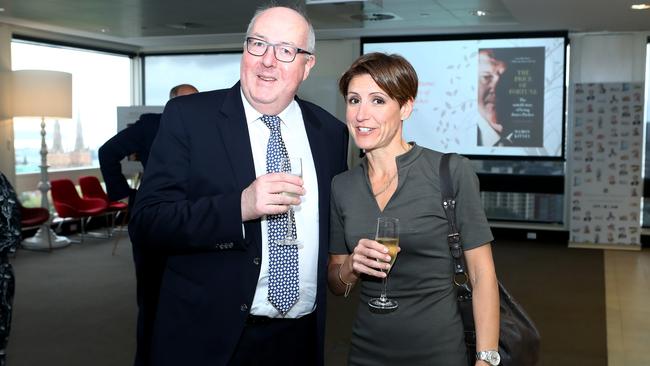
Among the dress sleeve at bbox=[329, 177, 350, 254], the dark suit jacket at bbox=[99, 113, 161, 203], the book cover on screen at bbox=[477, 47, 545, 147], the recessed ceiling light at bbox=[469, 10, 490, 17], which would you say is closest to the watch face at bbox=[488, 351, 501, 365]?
the dress sleeve at bbox=[329, 177, 350, 254]

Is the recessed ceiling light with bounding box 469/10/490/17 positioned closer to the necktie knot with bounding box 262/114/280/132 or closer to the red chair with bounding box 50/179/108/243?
the red chair with bounding box 50/179/108/243

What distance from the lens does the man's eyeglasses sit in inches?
74.5

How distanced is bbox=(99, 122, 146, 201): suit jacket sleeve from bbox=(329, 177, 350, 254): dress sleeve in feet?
9.00

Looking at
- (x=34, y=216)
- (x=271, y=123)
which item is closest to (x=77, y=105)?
(x=34, y=216)

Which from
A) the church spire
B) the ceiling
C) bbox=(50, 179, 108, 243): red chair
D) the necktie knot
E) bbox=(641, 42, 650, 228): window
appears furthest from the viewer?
the church spire

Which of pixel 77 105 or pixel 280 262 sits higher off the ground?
pixel 77 105

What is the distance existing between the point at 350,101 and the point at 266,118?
10.5 inches

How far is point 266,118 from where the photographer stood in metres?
2.02

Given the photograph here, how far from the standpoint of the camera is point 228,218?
1.74 m

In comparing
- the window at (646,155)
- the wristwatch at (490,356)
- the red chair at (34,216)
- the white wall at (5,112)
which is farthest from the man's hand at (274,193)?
the window at (646,155)

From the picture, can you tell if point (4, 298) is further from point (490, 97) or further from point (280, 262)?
point (490, 97)

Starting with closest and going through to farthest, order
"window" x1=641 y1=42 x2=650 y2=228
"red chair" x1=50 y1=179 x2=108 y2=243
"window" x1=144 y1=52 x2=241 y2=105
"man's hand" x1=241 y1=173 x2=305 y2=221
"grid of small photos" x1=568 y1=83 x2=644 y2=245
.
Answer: "man's hand" x1=241 y1=173 x2=305 y2=221 → "red chair" x1=50 y1=179 x2=108 y2=243 → "grid of small photos" x1=568 y1=83 x2=644 y2=245 → "window" x1=641 y1=42 x2=650 y2=228 → "window" x1=144 y1=52 x2=241 y2=105

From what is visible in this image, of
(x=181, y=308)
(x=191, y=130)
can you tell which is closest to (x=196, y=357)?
(x=181, y=308)

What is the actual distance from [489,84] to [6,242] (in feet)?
27.3
